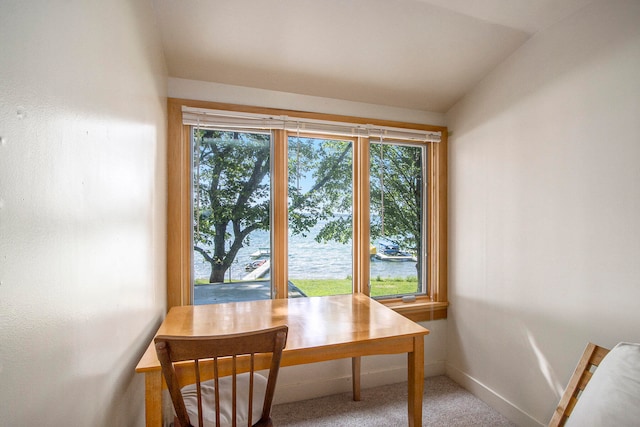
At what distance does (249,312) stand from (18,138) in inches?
58.3

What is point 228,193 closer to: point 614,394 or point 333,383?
point 333,383

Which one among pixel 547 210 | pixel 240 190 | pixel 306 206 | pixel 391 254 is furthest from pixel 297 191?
pixel 547 210

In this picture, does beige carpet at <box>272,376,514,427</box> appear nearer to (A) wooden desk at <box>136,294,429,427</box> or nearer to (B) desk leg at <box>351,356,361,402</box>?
(B) desk leg at <box>351,356,361,402</box>

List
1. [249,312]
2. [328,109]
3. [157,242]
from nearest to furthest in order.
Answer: [157,242] < [249,312] < [328,109]

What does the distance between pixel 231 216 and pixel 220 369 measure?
1.11 metres

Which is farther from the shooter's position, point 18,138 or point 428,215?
point 428,215

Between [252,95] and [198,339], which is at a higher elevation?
[252,95]

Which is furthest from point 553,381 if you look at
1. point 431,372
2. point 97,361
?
point 97,361

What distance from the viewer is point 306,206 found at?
2320mm

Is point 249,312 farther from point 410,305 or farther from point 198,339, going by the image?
point 410,305

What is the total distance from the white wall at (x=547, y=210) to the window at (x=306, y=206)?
312mm

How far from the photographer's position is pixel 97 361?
0.86 metres

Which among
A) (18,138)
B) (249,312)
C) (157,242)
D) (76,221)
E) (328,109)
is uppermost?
(328,109)

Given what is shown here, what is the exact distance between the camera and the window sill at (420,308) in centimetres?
244
